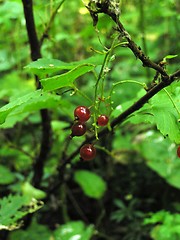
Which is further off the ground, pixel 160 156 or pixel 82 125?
pixel 82 125

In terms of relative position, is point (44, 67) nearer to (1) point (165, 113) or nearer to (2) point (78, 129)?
(2) point (78, 129)

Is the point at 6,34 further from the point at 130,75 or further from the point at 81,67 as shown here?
the point at 81,67

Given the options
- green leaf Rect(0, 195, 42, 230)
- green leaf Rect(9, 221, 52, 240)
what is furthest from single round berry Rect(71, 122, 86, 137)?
green leaf Rect(9, 221, 52, 240)

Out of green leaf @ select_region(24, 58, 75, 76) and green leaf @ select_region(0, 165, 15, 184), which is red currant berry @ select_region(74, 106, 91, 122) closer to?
green leaf @ select_region(24, 58, 75, 76)

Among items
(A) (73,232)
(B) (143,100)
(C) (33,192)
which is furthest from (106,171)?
(B) (143,100)

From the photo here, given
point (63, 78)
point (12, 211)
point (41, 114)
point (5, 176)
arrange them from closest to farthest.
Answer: point (63, 78) < point (12, 211) < point (41, 114) < point (5, 176)

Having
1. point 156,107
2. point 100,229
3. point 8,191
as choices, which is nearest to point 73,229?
point 100,229
